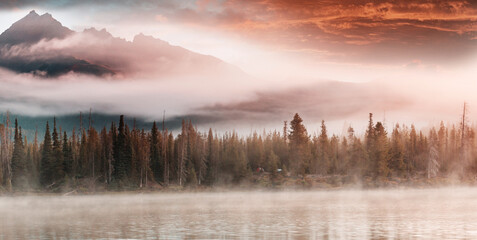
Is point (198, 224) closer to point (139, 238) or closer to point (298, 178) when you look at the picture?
point (139, 238)

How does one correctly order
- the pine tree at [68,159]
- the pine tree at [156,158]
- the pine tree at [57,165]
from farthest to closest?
the pine tree at [156,158] < the pine tree at [68,159] < the pine tree at [57,165]

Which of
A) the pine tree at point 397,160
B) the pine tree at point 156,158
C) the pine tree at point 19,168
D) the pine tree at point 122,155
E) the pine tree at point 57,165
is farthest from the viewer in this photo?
the pine tree at point 156,158

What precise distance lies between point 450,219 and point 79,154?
131289 millimetres

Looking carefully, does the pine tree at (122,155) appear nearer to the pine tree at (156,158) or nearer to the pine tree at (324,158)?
the pine tree at (156,158)

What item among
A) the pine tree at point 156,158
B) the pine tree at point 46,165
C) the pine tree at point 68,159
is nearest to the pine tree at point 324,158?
the pine tree at point 156,158

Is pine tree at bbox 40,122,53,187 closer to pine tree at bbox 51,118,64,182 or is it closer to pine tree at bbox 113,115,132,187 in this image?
pine tree at bbox 51,118,64,182

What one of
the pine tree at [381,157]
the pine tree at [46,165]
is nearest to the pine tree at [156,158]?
the pine tree at [46,165]

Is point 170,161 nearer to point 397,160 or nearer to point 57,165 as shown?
point 57,165

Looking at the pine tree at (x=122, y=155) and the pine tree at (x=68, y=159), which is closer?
the pine tree at (x=122, y=155)

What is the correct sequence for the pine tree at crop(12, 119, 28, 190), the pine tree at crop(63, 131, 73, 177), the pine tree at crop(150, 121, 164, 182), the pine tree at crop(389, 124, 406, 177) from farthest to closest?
1. the pine tree at crop(150, 121, 164, 182)
2. the pine tree at crop(389, 124, 406, 177)
3. the pine tree at crop(63, 131, 73, 177)
4. the pine tree at crop(12, 119, 28, 190)

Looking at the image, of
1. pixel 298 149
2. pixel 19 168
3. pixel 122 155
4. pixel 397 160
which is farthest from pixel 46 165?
pixel 397 160

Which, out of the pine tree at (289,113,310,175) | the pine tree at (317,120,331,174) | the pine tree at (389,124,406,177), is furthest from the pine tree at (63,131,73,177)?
the pine tree at (389,124,406,177)

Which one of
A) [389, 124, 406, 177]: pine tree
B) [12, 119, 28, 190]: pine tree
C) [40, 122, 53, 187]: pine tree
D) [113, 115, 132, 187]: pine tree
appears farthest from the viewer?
[389, 124, 406, 177]: pine tree

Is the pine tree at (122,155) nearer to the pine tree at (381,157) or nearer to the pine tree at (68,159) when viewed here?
the pine tree at (68,159)
